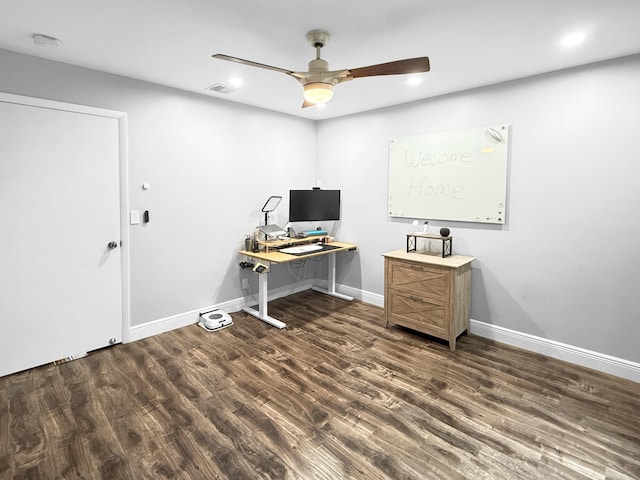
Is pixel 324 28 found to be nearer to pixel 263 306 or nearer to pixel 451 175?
pixel 451 175

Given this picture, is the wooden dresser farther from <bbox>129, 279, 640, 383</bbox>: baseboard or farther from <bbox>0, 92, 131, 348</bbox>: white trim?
<bbox>0, 92, 131, 348</bbox>: white trim

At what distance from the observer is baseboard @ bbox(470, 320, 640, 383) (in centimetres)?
270

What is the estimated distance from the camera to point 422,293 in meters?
3.34

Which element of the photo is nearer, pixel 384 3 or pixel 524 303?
pixel 384 3

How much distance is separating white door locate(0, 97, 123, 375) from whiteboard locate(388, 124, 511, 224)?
2.92 m

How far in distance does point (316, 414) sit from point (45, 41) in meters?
3.12

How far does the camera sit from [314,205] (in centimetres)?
443

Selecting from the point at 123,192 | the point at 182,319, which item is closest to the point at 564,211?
the point at 182,319

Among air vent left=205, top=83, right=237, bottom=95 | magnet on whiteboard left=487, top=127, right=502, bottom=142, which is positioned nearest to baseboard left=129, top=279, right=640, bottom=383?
magnet on whiteboard left=487, top=127, right=502, bottom=142

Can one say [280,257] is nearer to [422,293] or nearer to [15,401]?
[422,293]

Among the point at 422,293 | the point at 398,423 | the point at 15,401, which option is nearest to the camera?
the point at 398,423

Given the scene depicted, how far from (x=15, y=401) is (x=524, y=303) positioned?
413 cm

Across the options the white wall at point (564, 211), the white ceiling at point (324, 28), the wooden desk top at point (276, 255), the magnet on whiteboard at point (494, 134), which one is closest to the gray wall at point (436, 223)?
the white wall at point (564, 211)

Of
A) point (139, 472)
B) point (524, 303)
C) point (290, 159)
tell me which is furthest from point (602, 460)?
point (290, 159)
